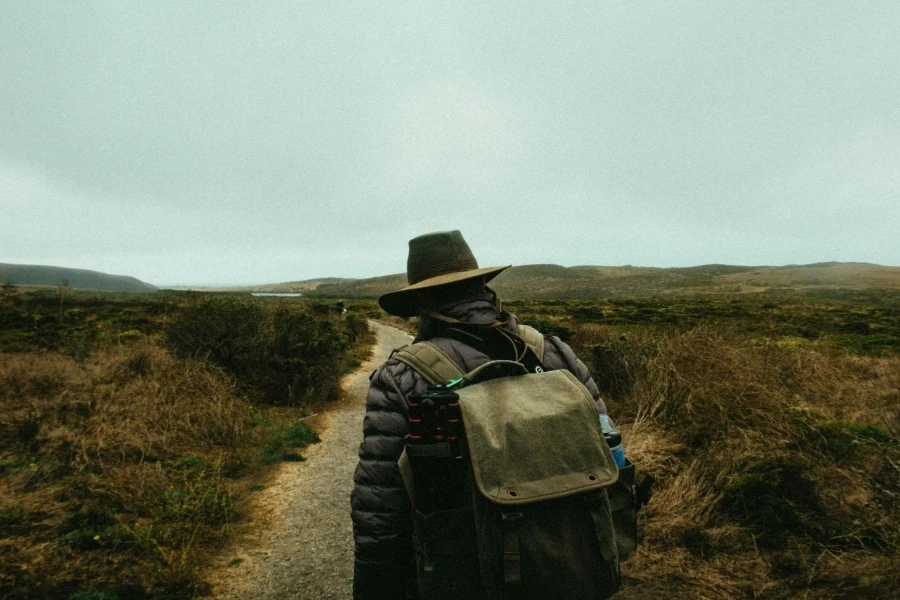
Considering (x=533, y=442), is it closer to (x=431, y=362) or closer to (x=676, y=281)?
(x=431, y=362)

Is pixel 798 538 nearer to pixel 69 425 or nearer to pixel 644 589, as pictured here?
pixel 644 589

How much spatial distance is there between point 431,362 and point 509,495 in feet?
1.92

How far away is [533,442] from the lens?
147 centimetres

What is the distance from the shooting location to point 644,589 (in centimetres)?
327

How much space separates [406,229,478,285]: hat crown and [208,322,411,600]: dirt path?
3.01 m

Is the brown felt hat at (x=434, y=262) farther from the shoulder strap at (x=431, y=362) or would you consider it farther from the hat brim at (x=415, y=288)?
the shoulder strap at (x=431, y=362)

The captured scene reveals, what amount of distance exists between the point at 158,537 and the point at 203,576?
1.78 ft

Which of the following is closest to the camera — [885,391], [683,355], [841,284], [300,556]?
[300,556]

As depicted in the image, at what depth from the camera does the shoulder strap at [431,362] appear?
66.9 inches

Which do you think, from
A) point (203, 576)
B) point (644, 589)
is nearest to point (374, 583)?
point (644, 589)

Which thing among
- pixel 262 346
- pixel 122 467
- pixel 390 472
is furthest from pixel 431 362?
pixel 262 346

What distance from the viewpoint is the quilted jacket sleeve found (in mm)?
1685

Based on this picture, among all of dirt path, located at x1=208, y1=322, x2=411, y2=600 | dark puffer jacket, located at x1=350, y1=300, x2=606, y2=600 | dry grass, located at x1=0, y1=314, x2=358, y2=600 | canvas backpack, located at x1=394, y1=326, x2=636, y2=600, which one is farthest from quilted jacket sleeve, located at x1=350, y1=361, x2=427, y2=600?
dry grass, located at x1=0, y1=314, x2=358, y2=600

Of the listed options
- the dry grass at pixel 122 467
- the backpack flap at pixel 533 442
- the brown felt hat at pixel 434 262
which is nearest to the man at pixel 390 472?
the brown felt hat at pixel 434 262
